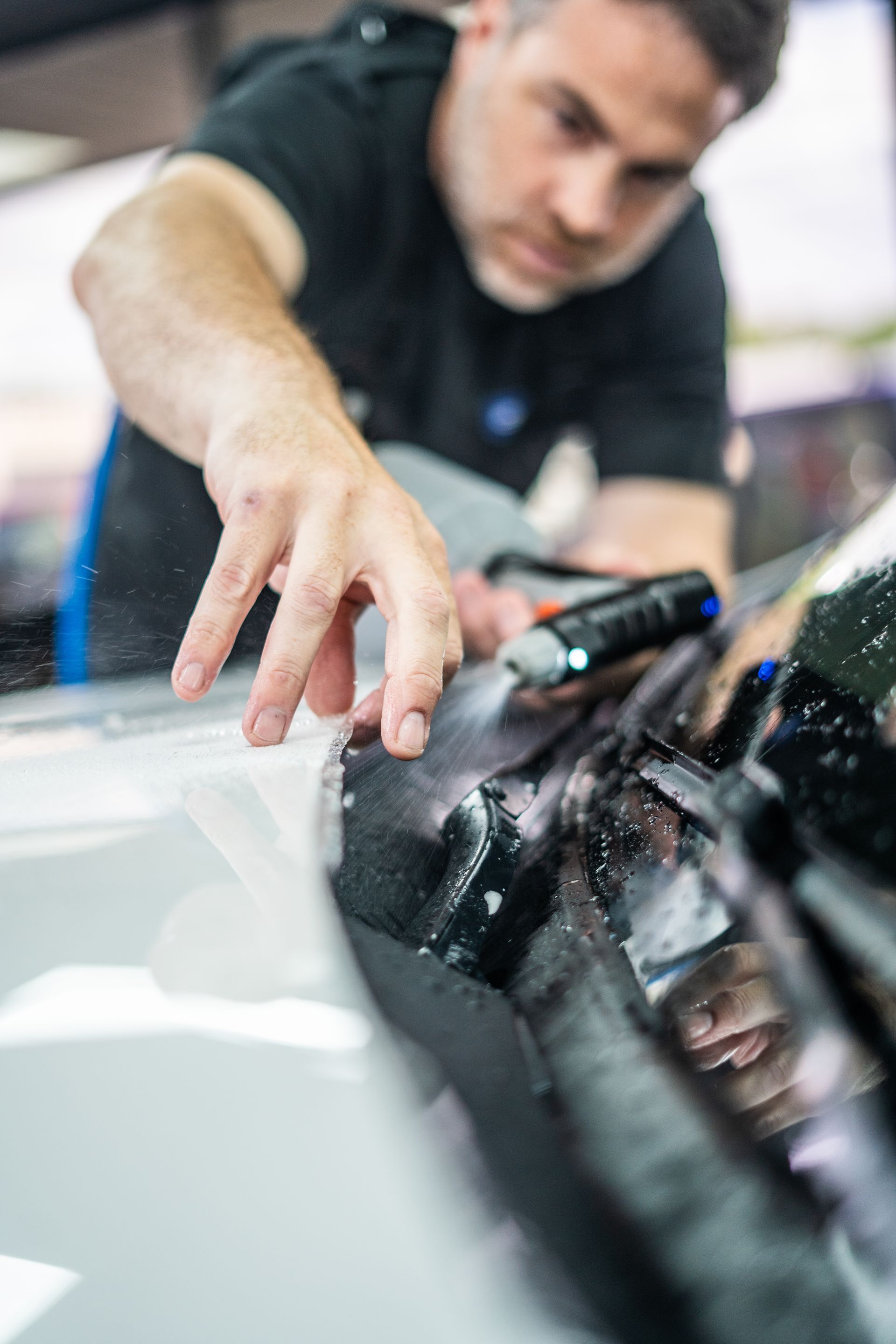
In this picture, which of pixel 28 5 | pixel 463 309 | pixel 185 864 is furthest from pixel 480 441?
pixel 28 5

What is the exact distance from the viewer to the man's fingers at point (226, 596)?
1.70 feet

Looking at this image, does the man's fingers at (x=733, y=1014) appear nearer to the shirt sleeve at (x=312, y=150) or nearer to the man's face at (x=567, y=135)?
the shirt sleeve at (x=312, y=150)

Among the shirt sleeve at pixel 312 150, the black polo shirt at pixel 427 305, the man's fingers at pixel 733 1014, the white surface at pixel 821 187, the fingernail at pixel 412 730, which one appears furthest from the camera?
the white surface at pixel 821 187

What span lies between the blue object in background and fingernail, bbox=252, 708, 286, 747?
23cm

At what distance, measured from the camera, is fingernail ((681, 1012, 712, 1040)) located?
36cm

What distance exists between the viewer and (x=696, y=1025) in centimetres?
37

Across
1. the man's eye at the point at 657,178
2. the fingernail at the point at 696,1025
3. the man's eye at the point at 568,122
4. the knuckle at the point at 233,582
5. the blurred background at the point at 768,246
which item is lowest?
the blurred background at the point at 768,246

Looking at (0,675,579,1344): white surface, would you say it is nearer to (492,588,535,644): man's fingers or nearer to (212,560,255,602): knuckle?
(212,560,255,602): knuckle

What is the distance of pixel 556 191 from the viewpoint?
4.83 ft

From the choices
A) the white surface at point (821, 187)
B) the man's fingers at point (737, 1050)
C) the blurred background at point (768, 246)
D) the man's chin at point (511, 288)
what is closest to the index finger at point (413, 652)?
the man's fingers at point (737, 1050)

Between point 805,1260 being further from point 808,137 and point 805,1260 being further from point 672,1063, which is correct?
point 808,137

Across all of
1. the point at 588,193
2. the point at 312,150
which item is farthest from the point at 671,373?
the point at 312,150

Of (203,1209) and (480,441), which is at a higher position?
(203,1209)

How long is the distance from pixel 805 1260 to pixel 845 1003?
0.31 feet
